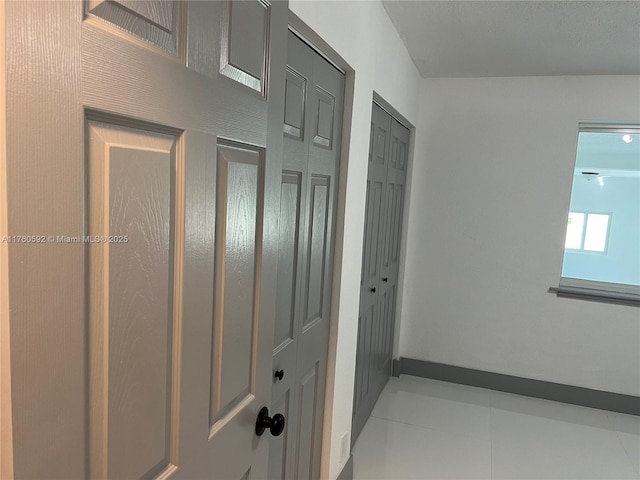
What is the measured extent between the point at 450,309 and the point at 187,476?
10.6ft

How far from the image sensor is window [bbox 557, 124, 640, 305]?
11.4 ft

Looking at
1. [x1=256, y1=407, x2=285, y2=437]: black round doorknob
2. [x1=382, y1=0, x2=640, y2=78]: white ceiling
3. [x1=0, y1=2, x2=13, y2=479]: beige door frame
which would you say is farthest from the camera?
[x1=382, y1=0, x2=640, y2=78]: white ceiling

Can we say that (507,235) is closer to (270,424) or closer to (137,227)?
(270,424)

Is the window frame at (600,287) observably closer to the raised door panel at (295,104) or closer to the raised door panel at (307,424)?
the raised door panel at (307,424)

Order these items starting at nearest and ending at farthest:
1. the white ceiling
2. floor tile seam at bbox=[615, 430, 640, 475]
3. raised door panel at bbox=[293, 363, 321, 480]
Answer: raised door panel at bbox=[293, 363, 321, 480] < the white ceiling < floor tile seam at bbox=[615, 430, 640, 475]

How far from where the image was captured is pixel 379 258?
3.07 meters

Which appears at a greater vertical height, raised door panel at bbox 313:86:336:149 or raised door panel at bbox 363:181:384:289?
raised door panel at bbox 313:86:336:149

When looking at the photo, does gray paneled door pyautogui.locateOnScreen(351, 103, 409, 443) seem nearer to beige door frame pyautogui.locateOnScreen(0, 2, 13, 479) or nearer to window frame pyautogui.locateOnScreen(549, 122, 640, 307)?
window frame pyautogui.locateOnScreen(549, 122, 640, 307)

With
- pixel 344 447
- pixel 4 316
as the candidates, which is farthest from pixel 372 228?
pixel 4 316

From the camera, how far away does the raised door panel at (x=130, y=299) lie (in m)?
0.63

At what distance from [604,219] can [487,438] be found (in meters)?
1.91

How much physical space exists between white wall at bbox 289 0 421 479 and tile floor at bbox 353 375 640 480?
57cm

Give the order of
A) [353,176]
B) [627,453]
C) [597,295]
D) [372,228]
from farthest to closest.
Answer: [597,295]
[627,453]
[372,228]
[353,176]

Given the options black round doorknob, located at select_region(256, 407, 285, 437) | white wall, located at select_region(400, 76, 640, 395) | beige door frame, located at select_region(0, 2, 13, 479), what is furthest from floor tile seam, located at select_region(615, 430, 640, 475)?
beige door frame, located at select_region(0, 2, 13, 479)
